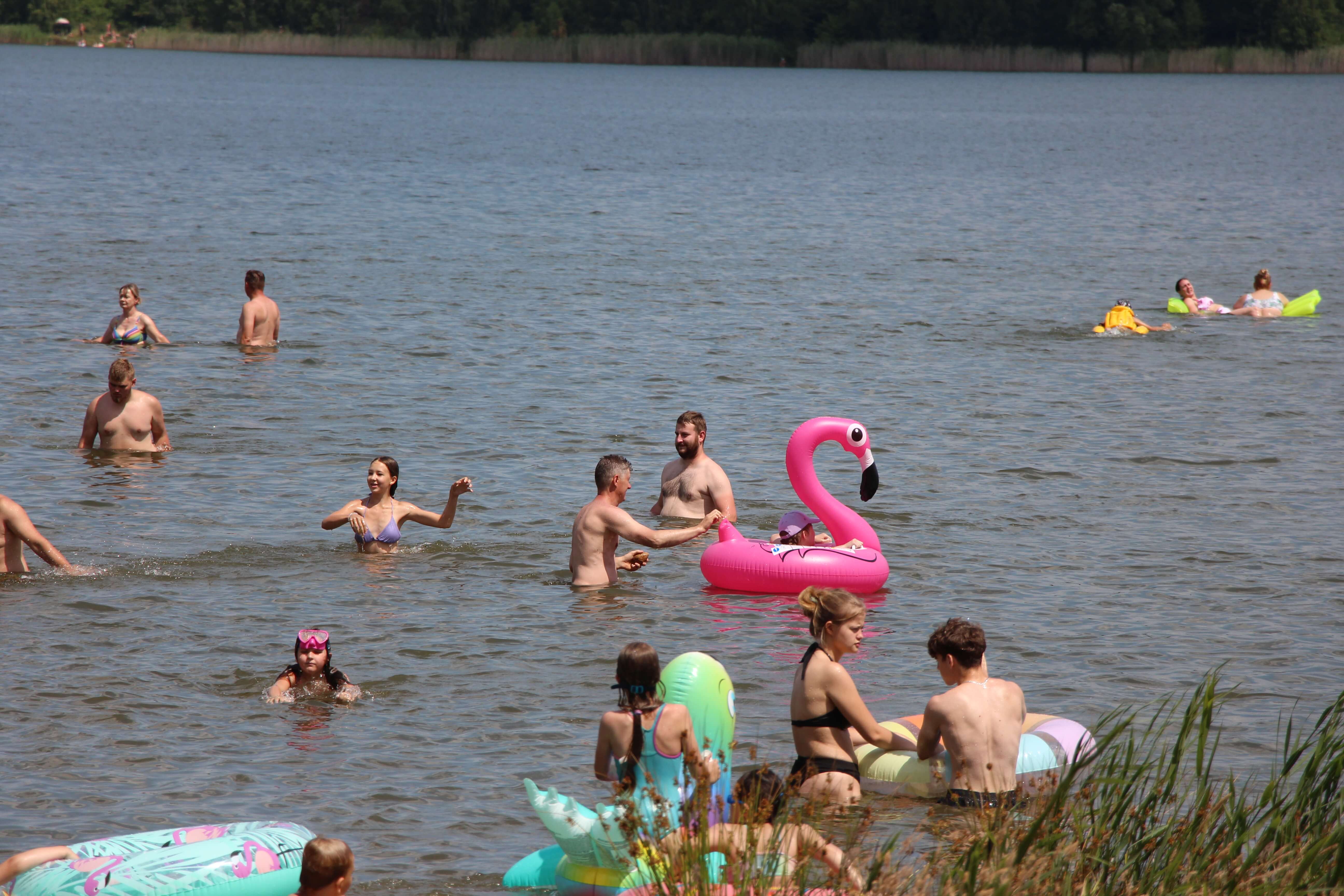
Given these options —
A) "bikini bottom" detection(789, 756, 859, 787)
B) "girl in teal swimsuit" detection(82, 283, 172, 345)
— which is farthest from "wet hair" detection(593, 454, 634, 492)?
"girl in teal swimsuit" detection(82, 283, 172, 345)

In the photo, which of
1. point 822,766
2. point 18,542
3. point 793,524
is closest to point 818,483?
point 793,524

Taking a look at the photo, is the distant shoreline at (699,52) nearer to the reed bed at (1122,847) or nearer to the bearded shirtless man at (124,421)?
the bearded shirtless man at (124,421)

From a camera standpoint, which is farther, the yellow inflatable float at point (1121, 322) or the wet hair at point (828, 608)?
the yellow inflatable float at point (1121, 322)

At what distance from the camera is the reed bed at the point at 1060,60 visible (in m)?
90.9

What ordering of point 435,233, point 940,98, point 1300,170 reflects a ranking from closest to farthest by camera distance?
point 435,233
point 1300,170
point 940,98

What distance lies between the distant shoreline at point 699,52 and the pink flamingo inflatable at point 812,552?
298 ft

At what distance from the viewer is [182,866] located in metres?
5.70

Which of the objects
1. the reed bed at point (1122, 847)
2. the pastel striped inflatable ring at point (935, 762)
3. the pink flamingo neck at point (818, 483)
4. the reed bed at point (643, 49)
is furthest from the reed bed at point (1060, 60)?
the reed bed at point (1122, 847)

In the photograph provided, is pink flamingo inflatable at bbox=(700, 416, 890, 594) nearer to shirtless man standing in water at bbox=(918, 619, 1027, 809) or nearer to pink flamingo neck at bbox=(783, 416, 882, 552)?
pink flamingo neck at bbox=(783, 416, 882, 552)

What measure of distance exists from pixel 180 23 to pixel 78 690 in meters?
Answer: 109

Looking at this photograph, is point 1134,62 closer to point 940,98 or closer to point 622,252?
point 940,98

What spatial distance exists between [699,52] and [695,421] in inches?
3978

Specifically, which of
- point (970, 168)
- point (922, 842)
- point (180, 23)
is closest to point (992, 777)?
point (922, 842)

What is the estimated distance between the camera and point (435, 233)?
31.6 meters
